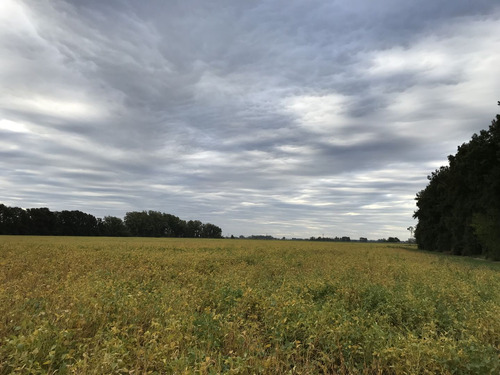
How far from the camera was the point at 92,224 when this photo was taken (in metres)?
119

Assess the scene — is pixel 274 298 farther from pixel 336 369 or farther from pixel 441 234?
pixel 441 234

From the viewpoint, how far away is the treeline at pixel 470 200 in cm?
3647

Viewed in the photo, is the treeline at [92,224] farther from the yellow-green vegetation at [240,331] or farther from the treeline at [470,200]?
the yellow-green vegetation at [240,331]

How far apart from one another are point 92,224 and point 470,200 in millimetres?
121331

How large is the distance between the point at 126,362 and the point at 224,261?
14277 mm

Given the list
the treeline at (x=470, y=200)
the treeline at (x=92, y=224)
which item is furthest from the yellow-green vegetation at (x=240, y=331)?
the treeline at (x=92, y=224)

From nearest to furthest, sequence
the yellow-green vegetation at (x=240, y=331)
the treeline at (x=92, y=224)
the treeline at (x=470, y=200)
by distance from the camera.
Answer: the yellow-green vegetation at (x=240, y=331), the treeline at (x=470, y=200), the treeline at (x=92, y=224)

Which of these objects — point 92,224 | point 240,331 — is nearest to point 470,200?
point 240,331

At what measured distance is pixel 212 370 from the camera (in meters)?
4.12

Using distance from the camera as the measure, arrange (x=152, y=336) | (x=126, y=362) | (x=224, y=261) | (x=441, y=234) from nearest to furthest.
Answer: (x=126, y=362) < (x=152, y=336) < (x=224, y=261) < (x=441, y=234)

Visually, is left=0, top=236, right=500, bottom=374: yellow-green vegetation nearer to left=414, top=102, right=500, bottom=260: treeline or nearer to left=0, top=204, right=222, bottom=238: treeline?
left=414, top=102, right=500, bottom=260: treeline

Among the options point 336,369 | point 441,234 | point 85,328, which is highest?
point 441,234

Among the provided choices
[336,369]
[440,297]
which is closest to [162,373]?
[336,369]

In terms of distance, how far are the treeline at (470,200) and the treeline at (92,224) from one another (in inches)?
4206
